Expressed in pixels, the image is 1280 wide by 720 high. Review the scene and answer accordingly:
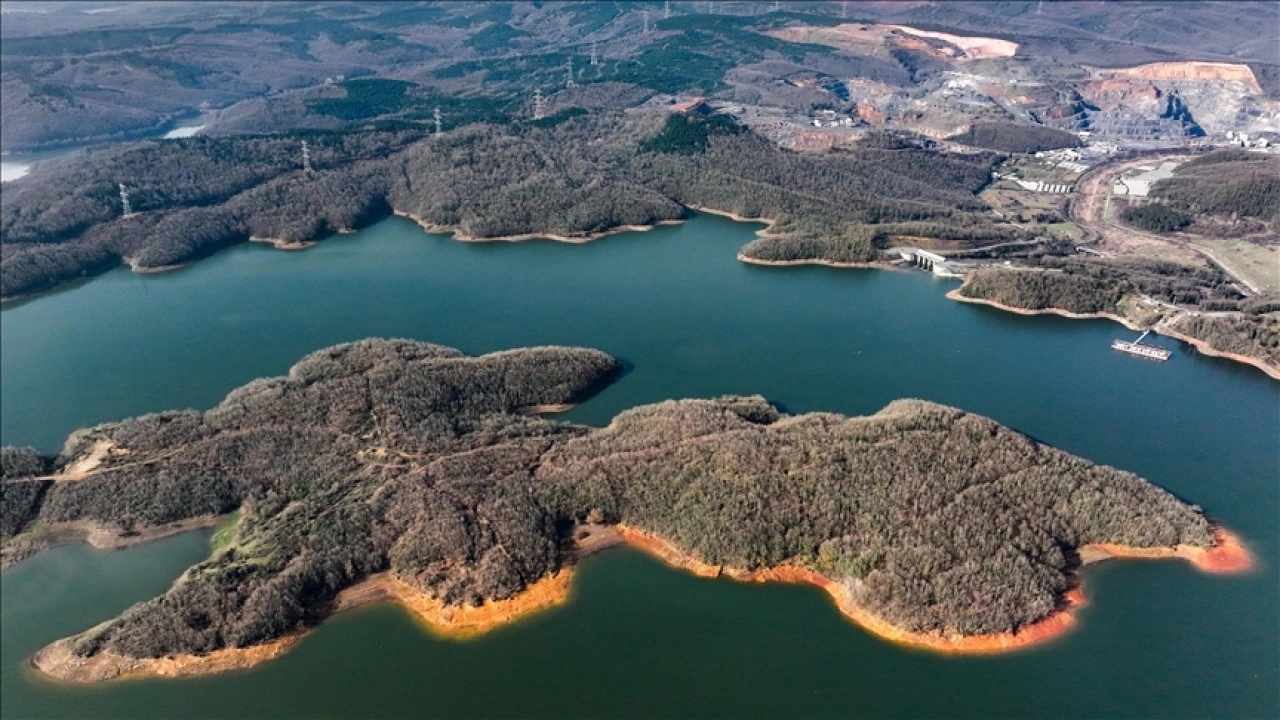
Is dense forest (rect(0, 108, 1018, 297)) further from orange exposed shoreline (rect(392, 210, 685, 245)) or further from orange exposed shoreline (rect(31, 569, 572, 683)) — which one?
orange exposed shoreline (rect(31, 569, 572, 683))

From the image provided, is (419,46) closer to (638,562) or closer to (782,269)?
(782,269)

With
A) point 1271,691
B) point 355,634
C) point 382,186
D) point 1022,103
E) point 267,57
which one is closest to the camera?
point 1271,691

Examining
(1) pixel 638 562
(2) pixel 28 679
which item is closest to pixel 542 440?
(1) pixel 638 562

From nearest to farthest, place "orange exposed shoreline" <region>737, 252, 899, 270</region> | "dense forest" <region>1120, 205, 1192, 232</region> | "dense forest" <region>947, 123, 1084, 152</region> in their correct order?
1. "orange exposed shoreline" <region>737, 252, 899, 270</region>
2. "dense forest" <region>1120, 205, 1192, 232</region>
3. "dense forest" <region>947, 123, 1084, 152</region>

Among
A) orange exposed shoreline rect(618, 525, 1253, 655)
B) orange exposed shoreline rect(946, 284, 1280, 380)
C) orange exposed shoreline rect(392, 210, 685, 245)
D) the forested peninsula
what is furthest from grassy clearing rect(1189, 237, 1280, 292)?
orange exposed shoreline rect(392, 210, 685, 245)

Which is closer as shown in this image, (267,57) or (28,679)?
(28,679)

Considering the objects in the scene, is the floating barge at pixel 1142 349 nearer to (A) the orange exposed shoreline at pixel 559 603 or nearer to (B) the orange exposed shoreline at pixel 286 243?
(A) the orange exposed shoreline at pixel 559 603

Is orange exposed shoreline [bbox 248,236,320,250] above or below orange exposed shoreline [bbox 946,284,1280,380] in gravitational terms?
below
